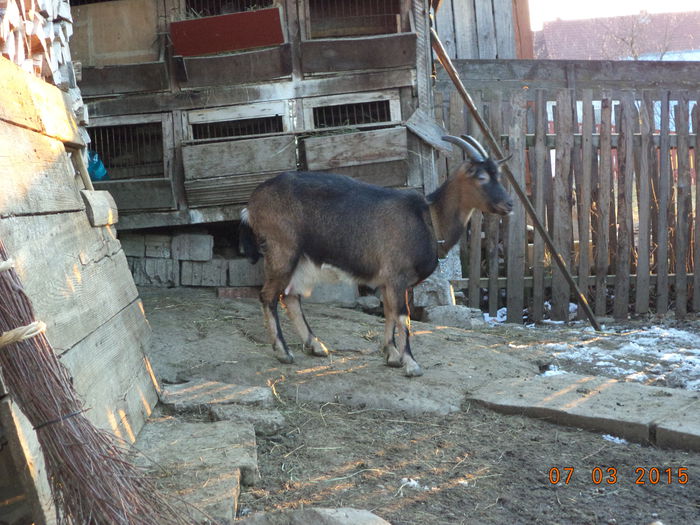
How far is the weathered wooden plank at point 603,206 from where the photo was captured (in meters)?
7.66

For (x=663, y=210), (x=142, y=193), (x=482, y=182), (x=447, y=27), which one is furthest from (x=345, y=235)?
(x=447, y=27)

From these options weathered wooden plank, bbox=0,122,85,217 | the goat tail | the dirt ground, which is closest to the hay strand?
weathered wooden plank, bbox=0,122,85,217

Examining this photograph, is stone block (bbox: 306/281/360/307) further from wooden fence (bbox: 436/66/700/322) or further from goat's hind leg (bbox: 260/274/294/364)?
goat's hind leg (bbox: 260/274/294/364)

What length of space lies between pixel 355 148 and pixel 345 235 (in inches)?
61.3

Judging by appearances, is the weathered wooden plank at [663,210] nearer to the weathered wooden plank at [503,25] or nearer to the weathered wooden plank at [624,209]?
the weathered wooden plank at [624,209]

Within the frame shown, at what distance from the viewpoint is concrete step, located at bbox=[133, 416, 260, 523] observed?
2904 mm

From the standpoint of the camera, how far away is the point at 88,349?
3250mm

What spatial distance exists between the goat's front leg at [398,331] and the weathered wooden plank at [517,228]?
2330mm

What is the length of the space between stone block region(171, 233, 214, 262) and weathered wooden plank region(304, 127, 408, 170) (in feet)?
4.21

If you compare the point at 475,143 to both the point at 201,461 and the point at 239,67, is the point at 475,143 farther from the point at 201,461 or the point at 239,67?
the point at 201,461

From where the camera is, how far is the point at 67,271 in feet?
10.7

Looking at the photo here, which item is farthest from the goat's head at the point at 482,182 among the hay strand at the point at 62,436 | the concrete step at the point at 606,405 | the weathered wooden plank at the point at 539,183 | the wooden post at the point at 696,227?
the hay strand at the point at 62,436

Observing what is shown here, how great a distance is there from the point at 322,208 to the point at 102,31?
2.96 meters

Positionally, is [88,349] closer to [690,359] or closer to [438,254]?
[438,254]
